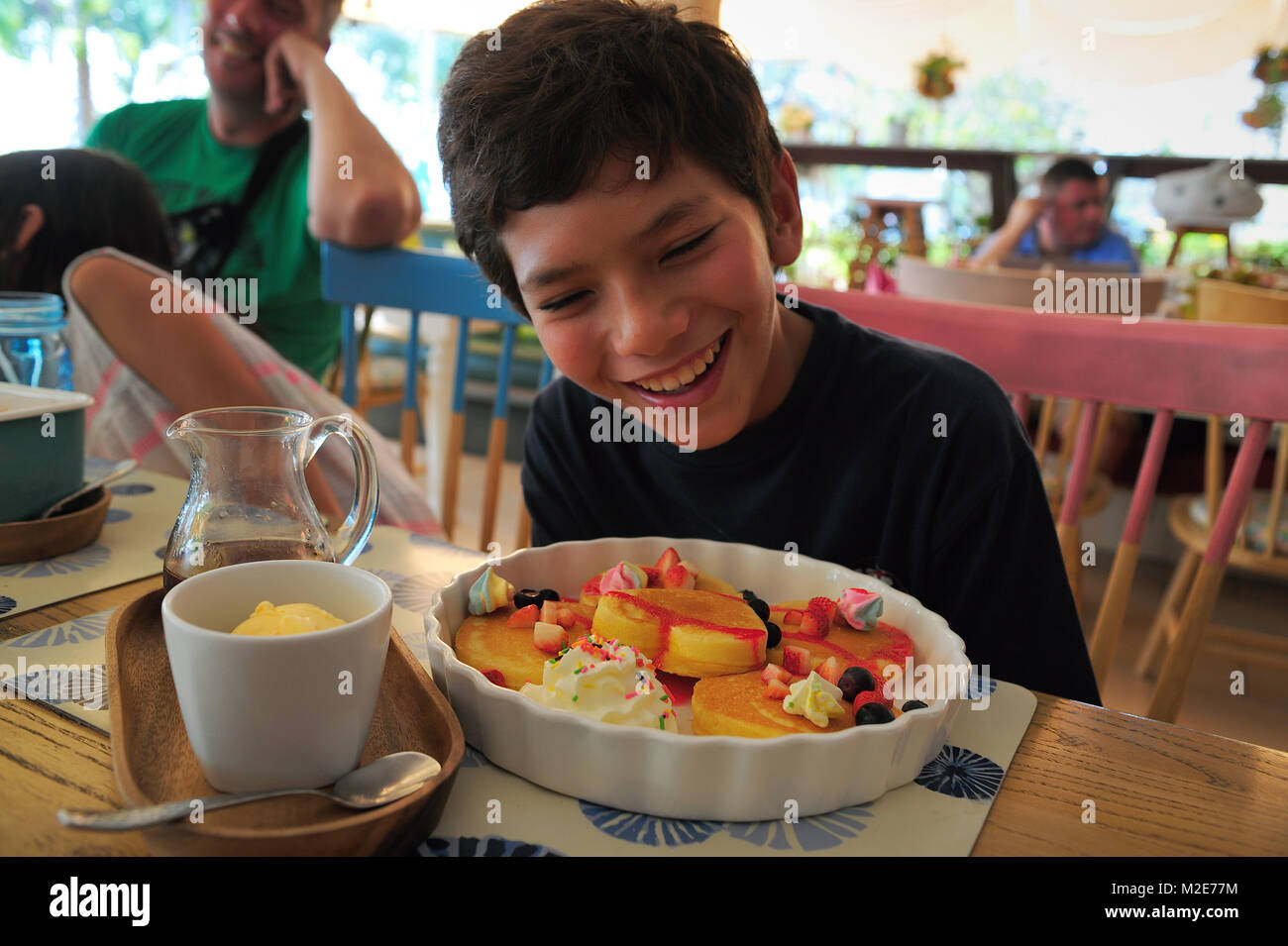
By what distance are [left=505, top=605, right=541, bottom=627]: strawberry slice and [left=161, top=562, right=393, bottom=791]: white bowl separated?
0.17m

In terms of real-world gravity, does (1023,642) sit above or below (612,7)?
below

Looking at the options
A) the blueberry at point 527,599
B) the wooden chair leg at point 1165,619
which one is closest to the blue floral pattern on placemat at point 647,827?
the blueberry at point 527,599

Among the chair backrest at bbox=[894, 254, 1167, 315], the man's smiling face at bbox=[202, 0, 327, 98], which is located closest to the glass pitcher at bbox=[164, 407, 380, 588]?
the man's smiling face at bbox=[202, 0, 327, 98]

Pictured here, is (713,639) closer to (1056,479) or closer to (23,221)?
(23,221)

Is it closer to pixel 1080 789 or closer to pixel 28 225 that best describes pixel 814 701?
pixel 1080 789

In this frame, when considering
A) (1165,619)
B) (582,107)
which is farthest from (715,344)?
(1165,619)

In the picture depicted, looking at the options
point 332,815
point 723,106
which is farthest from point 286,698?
point 723,106

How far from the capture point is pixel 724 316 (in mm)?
1017

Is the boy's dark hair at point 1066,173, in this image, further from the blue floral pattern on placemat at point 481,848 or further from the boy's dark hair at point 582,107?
the blue floral pattern on placemat at point 481,848

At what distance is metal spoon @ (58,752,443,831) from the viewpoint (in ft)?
1.47

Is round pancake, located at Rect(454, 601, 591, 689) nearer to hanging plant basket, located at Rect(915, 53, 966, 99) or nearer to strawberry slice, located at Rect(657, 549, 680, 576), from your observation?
strawberry slice, located at Rect(657, 549, 680, 576)

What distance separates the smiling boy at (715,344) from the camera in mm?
921

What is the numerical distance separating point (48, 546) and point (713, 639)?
2.21 feet

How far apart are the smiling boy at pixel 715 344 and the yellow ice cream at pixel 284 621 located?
417mm
